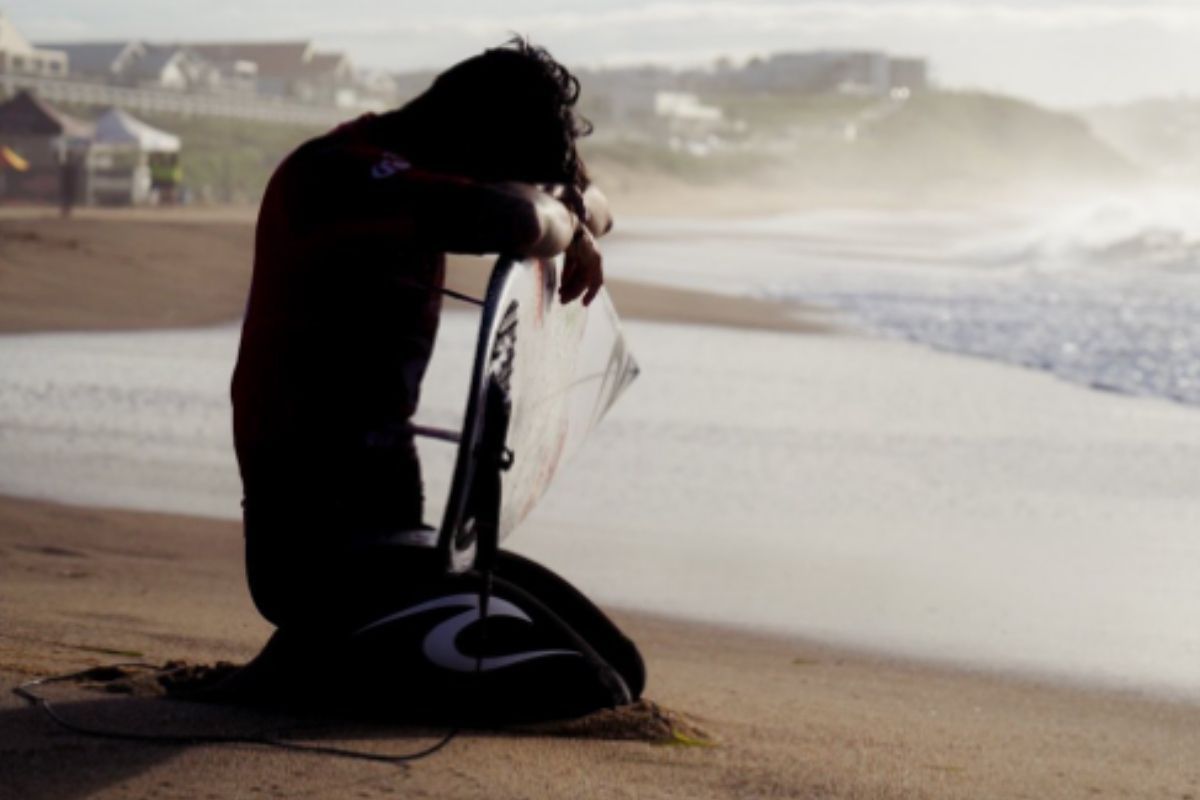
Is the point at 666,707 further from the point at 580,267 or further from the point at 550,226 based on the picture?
the point at 550,226

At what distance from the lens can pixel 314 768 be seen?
9.66 feet

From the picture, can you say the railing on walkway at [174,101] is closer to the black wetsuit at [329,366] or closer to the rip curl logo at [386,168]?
the black wetsuit at [329,366]

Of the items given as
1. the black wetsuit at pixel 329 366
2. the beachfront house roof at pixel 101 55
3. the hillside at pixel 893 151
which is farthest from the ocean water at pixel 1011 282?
the beachfront house roof at pixel 101 55

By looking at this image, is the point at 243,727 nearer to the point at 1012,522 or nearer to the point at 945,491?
the point at 1012,522

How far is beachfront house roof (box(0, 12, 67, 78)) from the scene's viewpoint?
2170 inches

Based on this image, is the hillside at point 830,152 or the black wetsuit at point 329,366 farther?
the hillside at point 830,152

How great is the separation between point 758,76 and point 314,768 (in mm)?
165373

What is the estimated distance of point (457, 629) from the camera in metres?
3.23

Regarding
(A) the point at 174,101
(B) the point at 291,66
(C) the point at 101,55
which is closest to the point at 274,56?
(B) the point at 291,66

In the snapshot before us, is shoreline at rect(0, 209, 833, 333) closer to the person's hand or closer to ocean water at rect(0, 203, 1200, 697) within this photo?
ocean water at rect(0, 203, 1200, 697)

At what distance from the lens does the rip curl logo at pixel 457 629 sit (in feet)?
10.6

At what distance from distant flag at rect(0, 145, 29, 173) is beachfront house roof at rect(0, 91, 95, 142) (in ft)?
4.44

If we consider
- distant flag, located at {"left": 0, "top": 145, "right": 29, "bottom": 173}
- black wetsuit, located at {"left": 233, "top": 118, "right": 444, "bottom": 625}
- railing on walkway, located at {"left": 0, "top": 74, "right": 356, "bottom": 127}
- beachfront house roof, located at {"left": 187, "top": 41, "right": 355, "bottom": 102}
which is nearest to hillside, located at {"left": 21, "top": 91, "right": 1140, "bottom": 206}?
railing on walkway, located at {"left": 0, "top": 74, "right": 356, "bottom": 127}

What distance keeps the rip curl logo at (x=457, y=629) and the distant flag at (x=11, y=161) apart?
2915 cm
